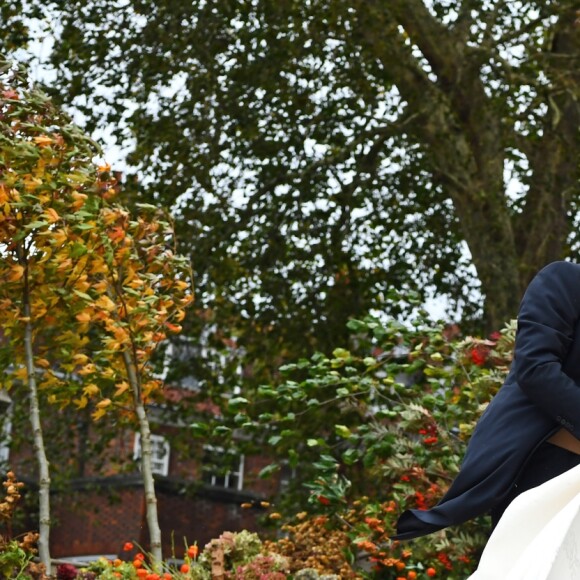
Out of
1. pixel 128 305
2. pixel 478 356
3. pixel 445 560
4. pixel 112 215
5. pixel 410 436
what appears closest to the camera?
pixel 112 215

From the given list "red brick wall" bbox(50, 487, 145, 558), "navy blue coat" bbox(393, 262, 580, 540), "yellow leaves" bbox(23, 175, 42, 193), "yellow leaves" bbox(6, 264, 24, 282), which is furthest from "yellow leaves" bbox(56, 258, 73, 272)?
"red brick wall" bbox(50, 487, 145, 558)

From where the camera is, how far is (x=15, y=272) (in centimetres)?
598

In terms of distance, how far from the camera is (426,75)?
510 inches

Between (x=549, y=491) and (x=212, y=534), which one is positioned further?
(x=212, y=534)

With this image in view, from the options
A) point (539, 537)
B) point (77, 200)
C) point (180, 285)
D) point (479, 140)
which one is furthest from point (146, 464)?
point (479, 140)

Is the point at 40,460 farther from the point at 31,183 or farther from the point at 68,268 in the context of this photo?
the point at 31,183

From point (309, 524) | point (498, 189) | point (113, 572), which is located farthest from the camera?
point (498, 189)

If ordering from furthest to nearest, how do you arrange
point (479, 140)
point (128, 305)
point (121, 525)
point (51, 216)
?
point (121, 525) → point (479, 140) → point (128, 305) → point (51, 216)

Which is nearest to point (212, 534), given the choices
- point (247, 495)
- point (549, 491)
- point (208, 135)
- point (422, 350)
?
point (247, 495)

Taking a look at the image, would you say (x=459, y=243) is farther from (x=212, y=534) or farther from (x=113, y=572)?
(x=212, y=534)

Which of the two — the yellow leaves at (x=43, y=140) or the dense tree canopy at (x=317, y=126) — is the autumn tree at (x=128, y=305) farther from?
the dense tree canopy at (x=317, y=126)

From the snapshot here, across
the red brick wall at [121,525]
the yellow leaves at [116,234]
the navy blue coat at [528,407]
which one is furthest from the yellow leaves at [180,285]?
the red brick wall at [121,525]

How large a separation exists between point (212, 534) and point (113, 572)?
2389cm

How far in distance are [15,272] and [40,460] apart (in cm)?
97
